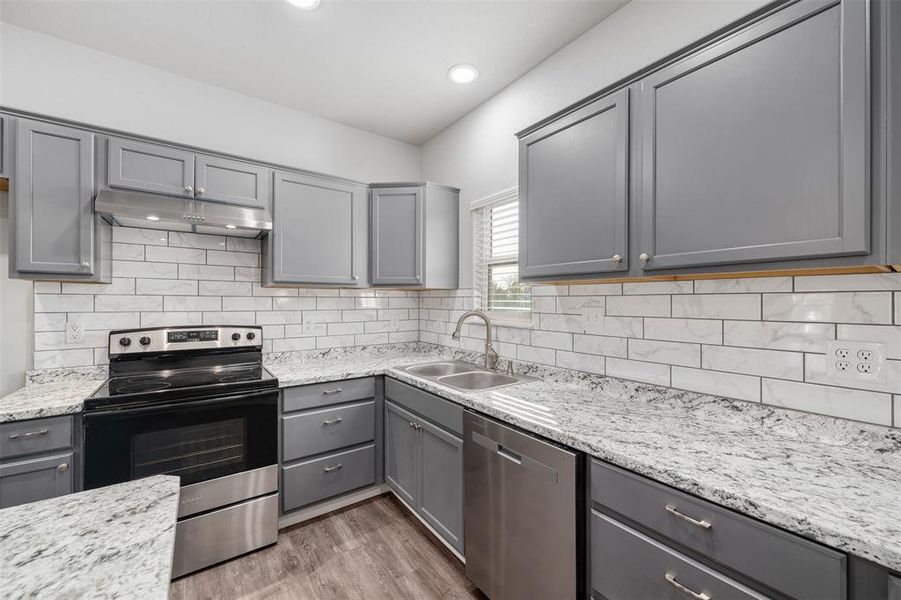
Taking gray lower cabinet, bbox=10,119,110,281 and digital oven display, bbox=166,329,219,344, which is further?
digital oven display, bbox=166,329,219,344

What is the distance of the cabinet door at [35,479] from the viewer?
5.36 ft

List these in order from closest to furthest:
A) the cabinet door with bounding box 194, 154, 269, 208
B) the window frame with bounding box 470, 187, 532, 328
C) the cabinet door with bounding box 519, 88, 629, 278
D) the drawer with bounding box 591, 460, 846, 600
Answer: the drawer with bounding box 591, 460, 846, 600, the cabinet door with bounding box 519, 88, 629, 278, the cabinet door with bounding box 194, 154, 269, 208, the window frame with bounding box 470, 187, 532, 328

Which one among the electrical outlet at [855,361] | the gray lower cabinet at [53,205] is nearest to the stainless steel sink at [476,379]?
the electrical outlet at [855,361]

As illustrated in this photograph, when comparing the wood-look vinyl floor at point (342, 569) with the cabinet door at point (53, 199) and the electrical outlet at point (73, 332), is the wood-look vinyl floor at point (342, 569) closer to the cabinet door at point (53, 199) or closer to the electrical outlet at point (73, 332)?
the electrical outlet at point (73, 332)

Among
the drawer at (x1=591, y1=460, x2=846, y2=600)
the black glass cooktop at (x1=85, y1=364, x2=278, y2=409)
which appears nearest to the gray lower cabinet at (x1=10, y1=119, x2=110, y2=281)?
the black glass cooktop at (x1=85, y1=364, x2=278, y2=409)

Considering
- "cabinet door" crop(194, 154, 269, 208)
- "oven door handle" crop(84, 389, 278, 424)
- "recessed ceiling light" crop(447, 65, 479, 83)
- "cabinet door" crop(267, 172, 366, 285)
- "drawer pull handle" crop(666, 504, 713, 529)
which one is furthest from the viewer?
"cabinet door" crop(267, 172, 366, 285)

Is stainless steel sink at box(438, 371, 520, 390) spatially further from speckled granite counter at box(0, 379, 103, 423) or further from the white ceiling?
the white ceiling

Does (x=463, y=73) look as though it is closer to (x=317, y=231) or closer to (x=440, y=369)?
(x=317, y=231)

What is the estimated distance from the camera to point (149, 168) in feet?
6.92

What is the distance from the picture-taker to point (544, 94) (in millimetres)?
2309

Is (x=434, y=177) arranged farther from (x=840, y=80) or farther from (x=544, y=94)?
(x=840, y=80)

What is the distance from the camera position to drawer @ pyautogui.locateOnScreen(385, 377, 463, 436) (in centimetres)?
189

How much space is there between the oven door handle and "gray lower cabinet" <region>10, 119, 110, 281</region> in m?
0.71

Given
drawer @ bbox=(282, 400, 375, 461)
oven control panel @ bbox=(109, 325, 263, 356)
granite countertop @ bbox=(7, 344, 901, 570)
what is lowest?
drawer @ bbox=(282, 400, 375, 461)
